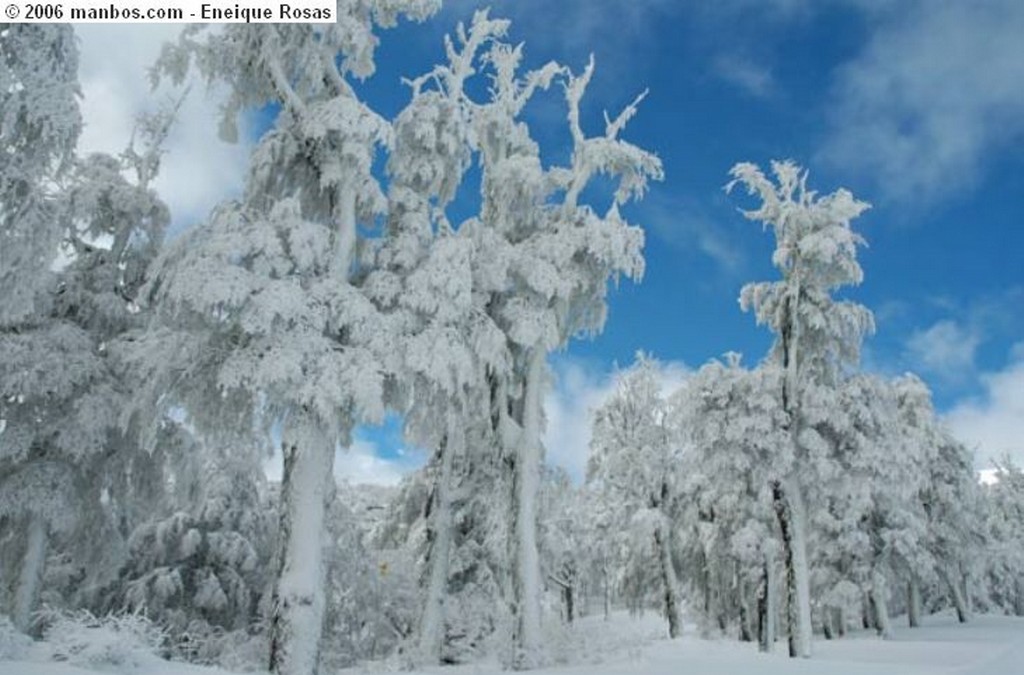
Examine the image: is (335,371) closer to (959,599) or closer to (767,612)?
(767,612)

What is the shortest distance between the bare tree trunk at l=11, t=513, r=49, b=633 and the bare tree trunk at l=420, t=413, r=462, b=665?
319 inches

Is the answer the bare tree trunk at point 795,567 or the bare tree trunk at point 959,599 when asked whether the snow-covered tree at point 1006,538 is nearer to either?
the bare tree trunk at point 959,599

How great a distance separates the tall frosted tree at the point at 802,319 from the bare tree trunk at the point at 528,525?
8768 mm

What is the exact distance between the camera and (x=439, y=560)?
19.4 metres

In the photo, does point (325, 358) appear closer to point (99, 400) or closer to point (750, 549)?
point (99, 400)

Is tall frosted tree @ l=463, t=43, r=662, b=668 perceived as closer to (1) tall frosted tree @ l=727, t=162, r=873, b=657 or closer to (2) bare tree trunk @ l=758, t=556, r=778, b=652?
(1) tall frosted tree @ l=727, t=162, r=873, b=657

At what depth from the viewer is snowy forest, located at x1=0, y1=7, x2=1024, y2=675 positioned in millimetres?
12680

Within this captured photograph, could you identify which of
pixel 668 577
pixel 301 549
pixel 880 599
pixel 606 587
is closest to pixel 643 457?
pixel 668 577

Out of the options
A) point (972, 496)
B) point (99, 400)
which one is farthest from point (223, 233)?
point (972, 496)

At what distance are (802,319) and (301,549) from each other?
1722 cm

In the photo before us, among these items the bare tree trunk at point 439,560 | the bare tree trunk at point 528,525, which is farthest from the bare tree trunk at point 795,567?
the bare tree trunk at point 439,560

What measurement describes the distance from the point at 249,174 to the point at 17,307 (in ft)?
22.1

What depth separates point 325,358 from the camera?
1281cm

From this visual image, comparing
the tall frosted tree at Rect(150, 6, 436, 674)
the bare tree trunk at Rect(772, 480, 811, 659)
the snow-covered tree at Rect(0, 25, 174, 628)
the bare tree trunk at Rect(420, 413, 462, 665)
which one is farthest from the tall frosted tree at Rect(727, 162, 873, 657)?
the snow-covered tree at Rect(0, 25, 174, 628)
